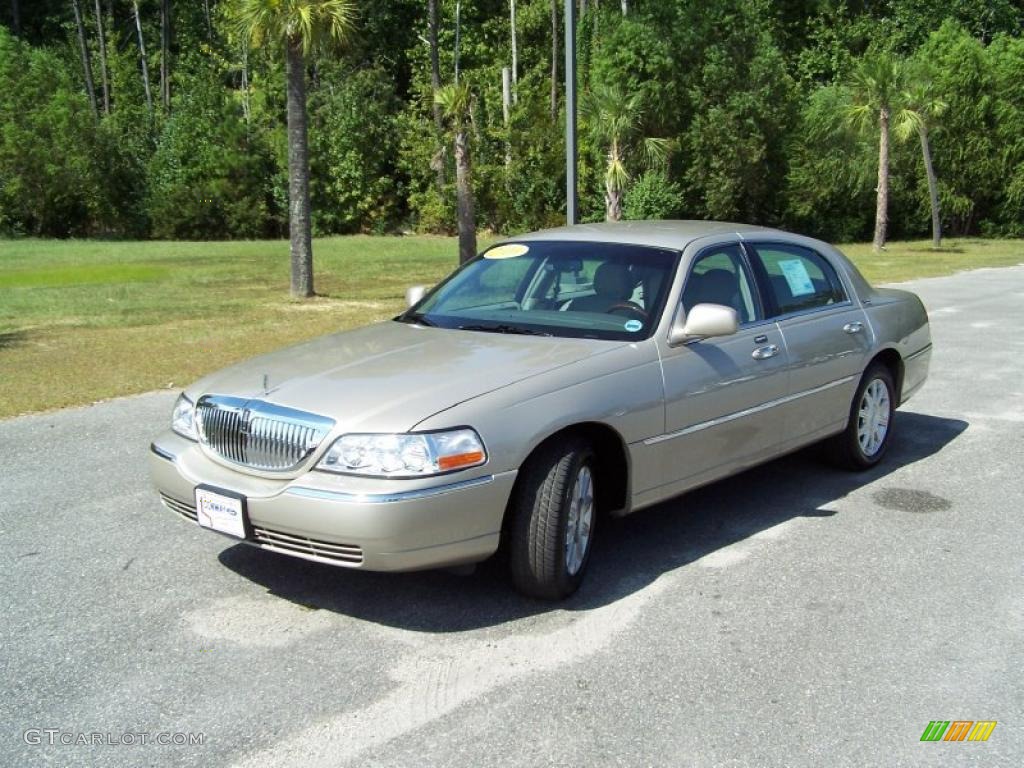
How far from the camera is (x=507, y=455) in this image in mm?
4195

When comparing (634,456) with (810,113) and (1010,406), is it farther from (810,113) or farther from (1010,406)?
(810,113)

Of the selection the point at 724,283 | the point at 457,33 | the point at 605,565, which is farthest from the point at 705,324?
the point at 457,33

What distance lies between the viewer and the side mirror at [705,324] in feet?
16.2

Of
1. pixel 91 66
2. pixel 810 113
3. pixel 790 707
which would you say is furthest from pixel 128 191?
pixel 790 707

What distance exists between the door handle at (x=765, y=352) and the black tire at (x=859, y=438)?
105cm

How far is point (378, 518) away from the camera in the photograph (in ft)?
13.0

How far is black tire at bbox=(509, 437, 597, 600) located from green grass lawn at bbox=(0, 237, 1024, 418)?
19.9ft

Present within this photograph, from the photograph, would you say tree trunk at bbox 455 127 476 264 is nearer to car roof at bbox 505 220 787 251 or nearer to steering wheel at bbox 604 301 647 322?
car roof at bbox 505 220 787 251

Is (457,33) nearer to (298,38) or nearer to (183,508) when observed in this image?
(298,38)

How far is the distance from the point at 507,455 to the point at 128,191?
43680mm

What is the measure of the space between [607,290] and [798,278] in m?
1.41

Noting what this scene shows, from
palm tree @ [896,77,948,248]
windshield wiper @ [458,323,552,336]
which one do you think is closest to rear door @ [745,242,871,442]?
windshield wiper @ [458,323,552,336]

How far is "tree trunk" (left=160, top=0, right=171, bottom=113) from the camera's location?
57.5 meters

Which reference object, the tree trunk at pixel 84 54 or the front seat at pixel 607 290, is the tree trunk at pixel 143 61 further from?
the front seat at pixel 607 290
